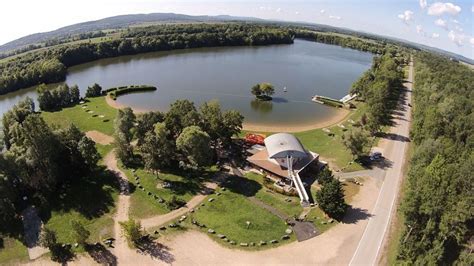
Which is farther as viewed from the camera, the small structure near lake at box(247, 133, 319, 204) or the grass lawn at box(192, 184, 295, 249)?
the small structure near lake at box(247, 133, 319, 204)

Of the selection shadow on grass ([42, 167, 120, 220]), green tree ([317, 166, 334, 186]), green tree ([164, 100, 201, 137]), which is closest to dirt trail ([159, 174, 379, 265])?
green tree ([317, 166, 334, 186])

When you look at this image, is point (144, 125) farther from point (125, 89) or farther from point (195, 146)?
point (125, 89)

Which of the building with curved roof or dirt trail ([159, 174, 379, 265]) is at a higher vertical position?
the building with curved roof

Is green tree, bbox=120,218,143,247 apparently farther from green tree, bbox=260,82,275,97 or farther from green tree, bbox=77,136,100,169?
green tree, bbox=260,82,275,97

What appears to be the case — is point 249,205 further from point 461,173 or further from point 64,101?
point 64,101

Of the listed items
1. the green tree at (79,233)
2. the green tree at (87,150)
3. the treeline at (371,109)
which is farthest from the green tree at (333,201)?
the green tree at (87,150)

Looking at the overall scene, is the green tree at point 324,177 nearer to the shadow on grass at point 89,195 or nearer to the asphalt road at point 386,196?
the asphalt road at point 386,196

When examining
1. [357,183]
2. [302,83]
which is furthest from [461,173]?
[302,83]
